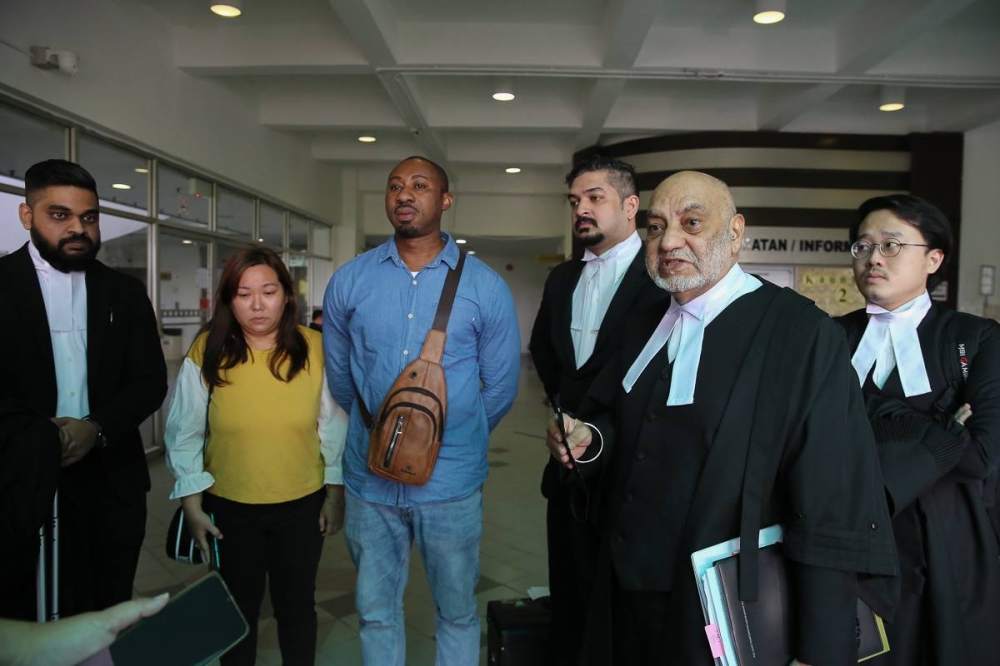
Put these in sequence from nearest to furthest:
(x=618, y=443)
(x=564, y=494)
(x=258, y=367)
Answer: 1. (x=618, y=443)
2. (x=258, y=367)
3. (x=564, y=494)

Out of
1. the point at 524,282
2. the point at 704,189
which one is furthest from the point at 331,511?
the point at 524,282

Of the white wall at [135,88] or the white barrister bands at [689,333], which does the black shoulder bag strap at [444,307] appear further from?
the white wall at [135,88]

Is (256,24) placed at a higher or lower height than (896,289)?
higher

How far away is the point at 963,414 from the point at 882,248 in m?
0.54

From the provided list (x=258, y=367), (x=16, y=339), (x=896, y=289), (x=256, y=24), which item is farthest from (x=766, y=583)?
(x=256, y=24)

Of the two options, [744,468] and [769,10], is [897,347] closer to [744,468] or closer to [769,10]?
[744,468]

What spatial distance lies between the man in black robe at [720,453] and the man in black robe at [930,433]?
0.46 metres

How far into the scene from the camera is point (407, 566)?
6.82ft

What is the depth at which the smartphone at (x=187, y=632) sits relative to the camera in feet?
3.21

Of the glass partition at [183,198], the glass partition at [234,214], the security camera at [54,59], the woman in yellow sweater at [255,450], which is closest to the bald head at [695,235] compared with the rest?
the woman in yellow sweater at [255,450]

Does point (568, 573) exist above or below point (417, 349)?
below

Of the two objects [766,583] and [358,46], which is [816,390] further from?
[358,46]

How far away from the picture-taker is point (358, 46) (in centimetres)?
578

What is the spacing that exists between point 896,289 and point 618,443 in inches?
40.7
